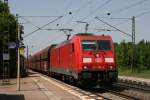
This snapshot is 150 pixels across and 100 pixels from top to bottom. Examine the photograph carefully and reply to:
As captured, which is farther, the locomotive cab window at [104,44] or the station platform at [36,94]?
the locomotive cab window at [104,44]

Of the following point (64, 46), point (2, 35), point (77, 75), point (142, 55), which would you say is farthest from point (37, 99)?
point (142, 55)

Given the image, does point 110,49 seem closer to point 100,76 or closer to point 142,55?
point 100,76

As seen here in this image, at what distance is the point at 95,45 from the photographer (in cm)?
2575

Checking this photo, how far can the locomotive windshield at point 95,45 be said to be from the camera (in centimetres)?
2569

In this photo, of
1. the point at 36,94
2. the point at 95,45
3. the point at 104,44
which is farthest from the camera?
the point at 104,44

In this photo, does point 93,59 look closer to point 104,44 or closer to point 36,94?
point 104,44

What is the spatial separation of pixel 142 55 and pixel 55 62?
39439 millimetres

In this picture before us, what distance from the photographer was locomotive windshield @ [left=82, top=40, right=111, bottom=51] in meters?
25.7

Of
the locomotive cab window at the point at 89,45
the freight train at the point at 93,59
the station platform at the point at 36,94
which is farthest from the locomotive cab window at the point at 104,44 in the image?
the station platform at the point at 36,94

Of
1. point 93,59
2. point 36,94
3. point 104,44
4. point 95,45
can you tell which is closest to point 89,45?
point 95,45

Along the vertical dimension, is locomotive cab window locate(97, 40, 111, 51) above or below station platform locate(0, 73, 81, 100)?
above

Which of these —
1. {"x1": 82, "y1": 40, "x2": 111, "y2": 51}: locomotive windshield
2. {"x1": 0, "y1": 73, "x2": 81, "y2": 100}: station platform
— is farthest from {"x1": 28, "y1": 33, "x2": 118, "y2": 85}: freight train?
{"x1": 0, "y1": 73, "x2": 81, "y2": 100}: station platform

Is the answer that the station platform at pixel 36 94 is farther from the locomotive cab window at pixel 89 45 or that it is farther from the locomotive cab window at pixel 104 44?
the locomotive cab window at pixel 104 44

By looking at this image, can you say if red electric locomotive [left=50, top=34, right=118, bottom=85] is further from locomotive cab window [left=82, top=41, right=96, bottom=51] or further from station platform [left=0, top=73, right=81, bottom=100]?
station platform [left=0, top=73, right=81, bottom=100]
